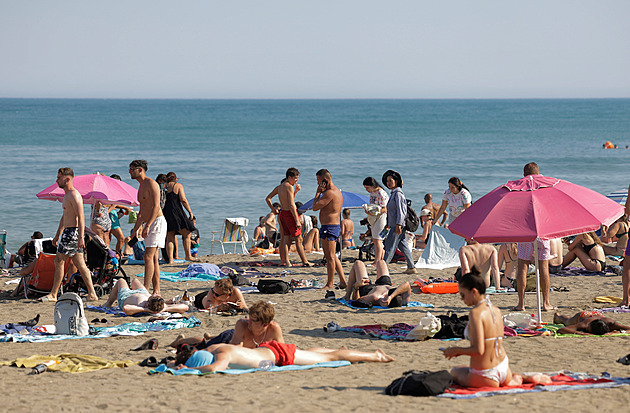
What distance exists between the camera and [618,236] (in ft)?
40.5

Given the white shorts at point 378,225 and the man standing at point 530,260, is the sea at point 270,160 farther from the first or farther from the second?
the man standing at point 530,260

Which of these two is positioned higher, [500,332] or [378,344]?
[500,332]

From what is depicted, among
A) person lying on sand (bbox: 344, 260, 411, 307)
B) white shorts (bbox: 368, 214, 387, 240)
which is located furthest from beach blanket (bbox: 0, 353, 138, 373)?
white shorts (bbox: 368, 214, 387, 240)

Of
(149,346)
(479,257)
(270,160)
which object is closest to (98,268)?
(149,346)

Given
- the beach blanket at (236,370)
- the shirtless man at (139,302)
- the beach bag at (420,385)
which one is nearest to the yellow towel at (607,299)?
the beach blanket at (236,370)

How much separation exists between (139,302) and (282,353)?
2843 millimetres

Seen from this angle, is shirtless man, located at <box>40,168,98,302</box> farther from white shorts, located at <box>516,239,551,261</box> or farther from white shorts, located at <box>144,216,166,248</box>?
white shorts, located at <box>516,239,551,261</box>

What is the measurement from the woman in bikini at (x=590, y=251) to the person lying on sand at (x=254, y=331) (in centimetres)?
655

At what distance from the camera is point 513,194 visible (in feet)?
24.1

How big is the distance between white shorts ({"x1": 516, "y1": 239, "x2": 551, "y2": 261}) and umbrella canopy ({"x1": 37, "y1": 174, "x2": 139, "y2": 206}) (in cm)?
566

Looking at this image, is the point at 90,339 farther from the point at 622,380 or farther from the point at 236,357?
the point at 622,380

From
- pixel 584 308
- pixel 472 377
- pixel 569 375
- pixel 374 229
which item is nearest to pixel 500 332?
pixel 472 377

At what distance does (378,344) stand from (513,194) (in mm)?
1988

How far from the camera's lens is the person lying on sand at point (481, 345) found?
16.8ft
